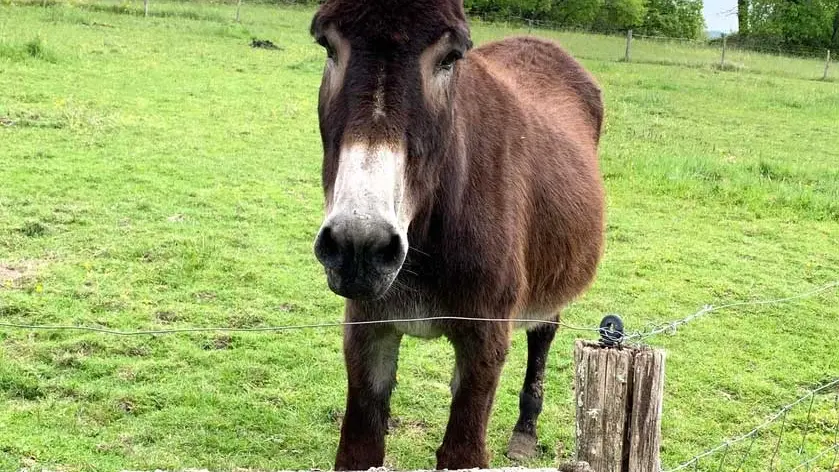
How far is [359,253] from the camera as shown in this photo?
79.9 inches

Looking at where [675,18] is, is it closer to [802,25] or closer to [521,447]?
[802,25]

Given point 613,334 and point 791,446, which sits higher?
point 613,334

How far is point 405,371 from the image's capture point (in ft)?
15.8

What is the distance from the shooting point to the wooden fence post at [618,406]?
2.04 m

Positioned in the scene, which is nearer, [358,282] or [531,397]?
[358,282]

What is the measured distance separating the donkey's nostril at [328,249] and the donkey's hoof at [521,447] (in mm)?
2345

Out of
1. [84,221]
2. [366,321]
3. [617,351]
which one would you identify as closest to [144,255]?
[84,221]

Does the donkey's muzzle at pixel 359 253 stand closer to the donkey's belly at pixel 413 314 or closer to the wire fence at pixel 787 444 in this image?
the donkey's belly at pixel 413 314

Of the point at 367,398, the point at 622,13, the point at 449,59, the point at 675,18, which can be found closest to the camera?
the point at 449,59

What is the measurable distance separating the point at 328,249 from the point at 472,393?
3.74ft

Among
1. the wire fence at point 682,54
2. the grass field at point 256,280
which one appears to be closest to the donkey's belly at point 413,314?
the grass field at point 256,280

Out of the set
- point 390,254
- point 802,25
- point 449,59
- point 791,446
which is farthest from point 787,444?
point 802,25

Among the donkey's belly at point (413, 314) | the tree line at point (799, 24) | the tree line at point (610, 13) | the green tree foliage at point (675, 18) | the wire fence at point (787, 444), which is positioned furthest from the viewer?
the green tree foliage at point (675, 18)

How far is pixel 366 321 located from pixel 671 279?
4482 mm
